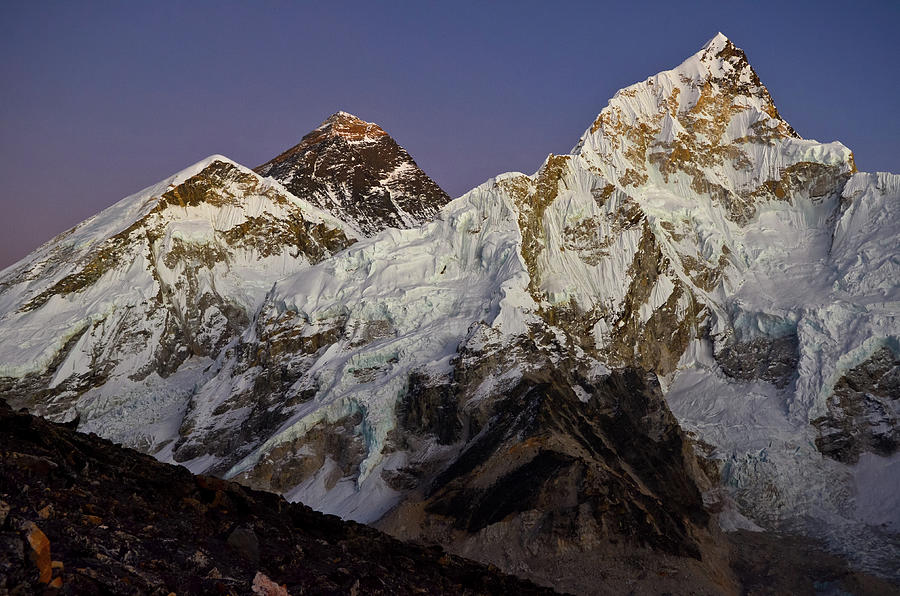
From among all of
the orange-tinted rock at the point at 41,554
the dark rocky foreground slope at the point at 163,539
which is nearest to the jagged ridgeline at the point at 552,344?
the dark rocky foreground slope at the point at 163,539

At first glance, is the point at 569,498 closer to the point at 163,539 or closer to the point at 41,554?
the point at 163,539

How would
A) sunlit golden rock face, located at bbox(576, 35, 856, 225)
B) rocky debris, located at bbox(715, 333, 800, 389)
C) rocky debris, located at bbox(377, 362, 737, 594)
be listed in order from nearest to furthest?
rocky debris, located at bbox(377, 362, 737, 594) → rocky debris, located at bbox(715, 333, 800, 389) → sunlit golden rock face, located at bbox(576, 35, 856, 225)

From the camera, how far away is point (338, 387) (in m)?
100

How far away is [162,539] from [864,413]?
9906 cm

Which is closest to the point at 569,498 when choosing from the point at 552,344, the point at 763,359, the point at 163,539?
the point at 552,344

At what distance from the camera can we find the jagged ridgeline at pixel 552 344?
80000mm

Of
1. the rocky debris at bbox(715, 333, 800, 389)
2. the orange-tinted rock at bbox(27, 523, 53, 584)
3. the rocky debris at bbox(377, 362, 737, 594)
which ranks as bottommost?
the orange-tinted rock at bbox(27, 523, 53, 584)

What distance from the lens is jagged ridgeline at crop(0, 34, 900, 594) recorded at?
80000mm

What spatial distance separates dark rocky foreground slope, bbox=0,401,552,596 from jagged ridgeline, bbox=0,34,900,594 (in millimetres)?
43971

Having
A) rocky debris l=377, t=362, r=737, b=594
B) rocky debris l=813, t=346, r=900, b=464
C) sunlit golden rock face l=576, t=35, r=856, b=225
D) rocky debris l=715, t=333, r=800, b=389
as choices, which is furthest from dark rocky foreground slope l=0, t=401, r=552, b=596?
sunlit golden rock face l=576, t=35, r=856, b=225

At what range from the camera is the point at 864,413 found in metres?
98.6

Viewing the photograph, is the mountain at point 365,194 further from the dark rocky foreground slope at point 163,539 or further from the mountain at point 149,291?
the dark rocky foreground slope at point 163,539

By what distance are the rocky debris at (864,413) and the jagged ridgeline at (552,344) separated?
0.85 ft

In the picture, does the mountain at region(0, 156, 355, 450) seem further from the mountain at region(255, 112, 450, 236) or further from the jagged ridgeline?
the mountain at region(255, 112, 450, 236)
